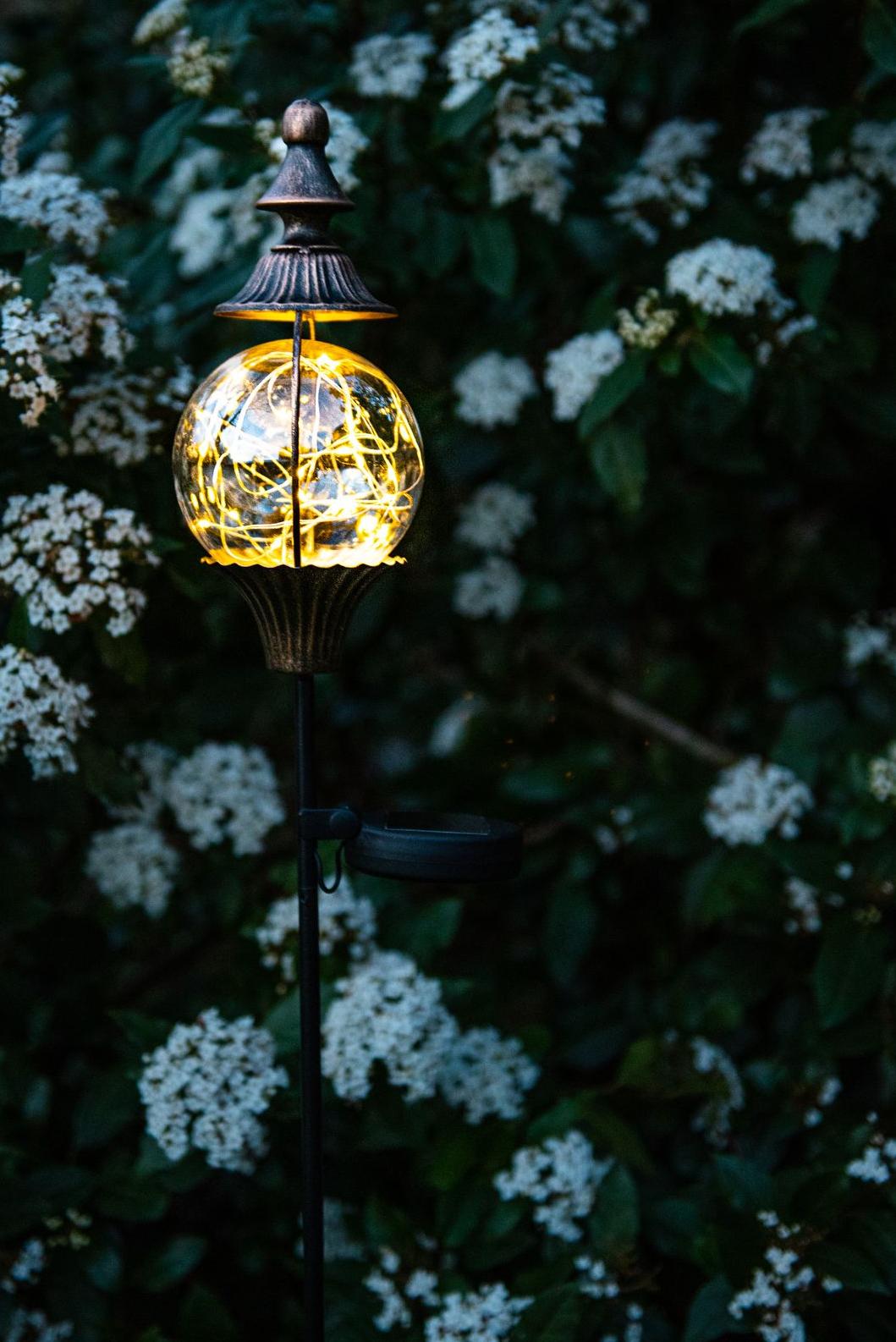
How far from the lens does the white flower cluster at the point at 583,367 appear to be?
2084 mm

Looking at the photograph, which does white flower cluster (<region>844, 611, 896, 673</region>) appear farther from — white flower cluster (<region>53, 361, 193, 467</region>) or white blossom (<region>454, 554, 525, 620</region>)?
white flower cluster (<region>53, 361, 193, 467</region>)

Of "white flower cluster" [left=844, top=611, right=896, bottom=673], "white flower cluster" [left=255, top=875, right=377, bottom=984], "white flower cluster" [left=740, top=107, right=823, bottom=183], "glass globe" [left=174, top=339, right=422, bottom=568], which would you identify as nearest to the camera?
"glass globe" [left=174, top=339, right=422, bottom=568]

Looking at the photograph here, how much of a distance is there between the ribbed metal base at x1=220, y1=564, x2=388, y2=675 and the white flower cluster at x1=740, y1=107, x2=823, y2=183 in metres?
1.33

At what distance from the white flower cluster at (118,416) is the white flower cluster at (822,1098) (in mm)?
1468

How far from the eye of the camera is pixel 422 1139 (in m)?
1.94

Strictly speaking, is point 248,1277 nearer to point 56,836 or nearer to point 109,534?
point 56,836

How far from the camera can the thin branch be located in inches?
117

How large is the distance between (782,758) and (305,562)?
4.96ft

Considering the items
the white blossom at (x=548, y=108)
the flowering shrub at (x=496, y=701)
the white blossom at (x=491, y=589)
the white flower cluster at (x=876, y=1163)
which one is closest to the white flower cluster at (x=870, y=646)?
the flowering shrub at (x=496, y=701)

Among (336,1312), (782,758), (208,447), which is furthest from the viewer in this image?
(782,758)

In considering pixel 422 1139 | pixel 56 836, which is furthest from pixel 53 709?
pixel 422 1139

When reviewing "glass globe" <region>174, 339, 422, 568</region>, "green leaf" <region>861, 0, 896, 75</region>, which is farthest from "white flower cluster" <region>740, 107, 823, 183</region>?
"glass globe" <region>174, 339, 422, 568</region>

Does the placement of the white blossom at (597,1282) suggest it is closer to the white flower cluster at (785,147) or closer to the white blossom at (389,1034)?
the white blossom at (389,1034)

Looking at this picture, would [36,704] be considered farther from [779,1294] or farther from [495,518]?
[495,518]
